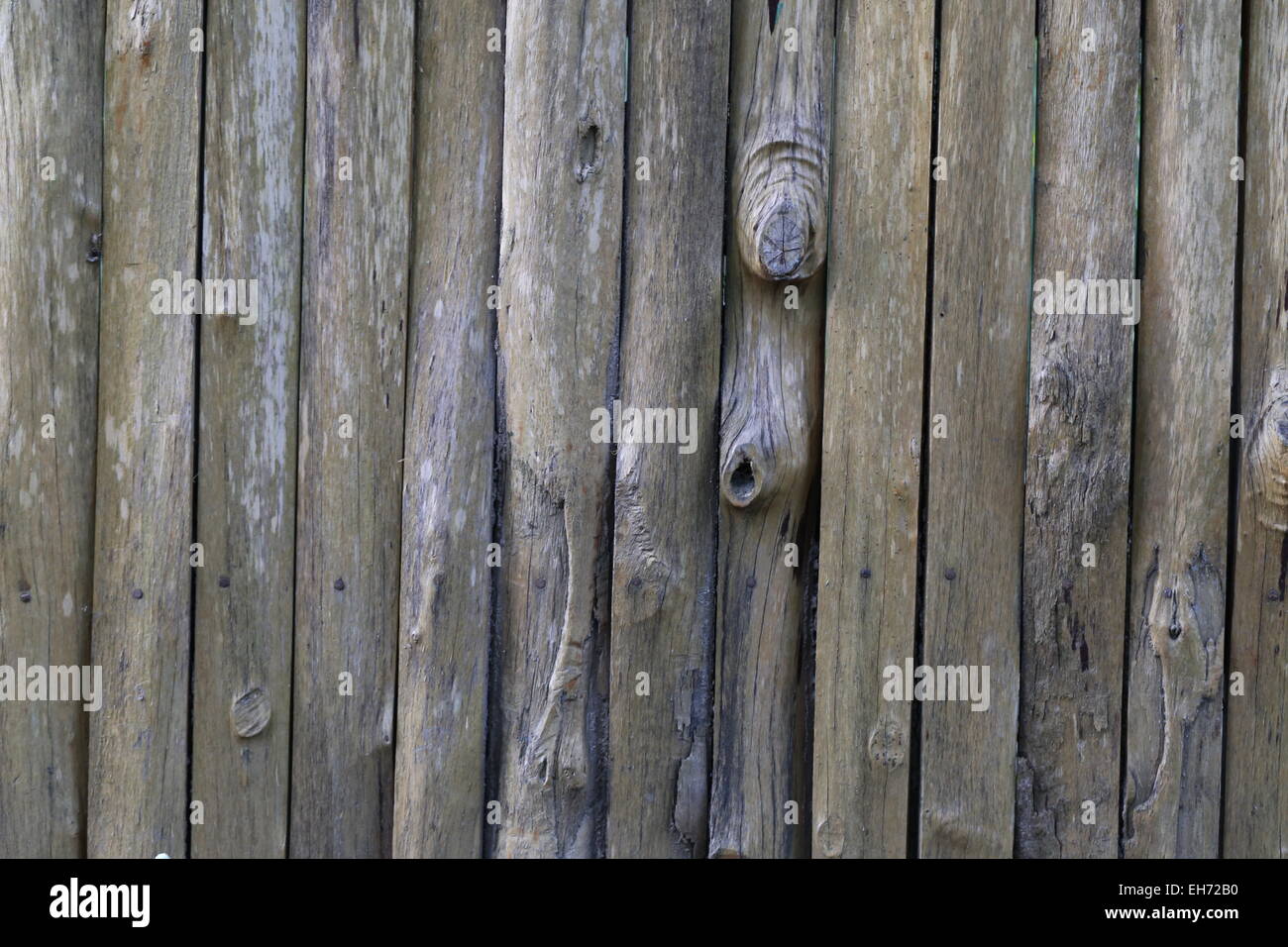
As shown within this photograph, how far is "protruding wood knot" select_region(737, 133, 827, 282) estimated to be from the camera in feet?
9.14

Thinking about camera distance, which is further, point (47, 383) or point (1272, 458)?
point (47, 383)

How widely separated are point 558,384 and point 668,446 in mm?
356

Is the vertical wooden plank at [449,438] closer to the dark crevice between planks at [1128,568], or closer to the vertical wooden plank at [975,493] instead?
the vertical wooden plank at [975,493]

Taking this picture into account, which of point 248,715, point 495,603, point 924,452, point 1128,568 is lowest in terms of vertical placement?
point 248,715

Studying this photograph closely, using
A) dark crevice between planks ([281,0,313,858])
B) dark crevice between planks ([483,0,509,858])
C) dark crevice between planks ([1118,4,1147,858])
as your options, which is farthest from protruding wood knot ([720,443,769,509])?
dark crevice between planks ([281,0,313,858])

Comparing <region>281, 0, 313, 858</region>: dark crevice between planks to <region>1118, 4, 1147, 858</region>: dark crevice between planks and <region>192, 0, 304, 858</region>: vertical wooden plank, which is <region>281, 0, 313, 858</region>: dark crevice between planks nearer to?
<region>192, 0, 304, 858</region>: vertical wooden plank

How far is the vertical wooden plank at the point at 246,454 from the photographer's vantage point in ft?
9.57

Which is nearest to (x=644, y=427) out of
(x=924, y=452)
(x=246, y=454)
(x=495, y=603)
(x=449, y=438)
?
(x=449, y=438)

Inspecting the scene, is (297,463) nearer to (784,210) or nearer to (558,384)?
(558,384)

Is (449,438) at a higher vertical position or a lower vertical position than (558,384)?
lower

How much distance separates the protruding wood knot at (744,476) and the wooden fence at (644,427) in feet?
0.05

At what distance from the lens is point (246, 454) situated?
115 inches

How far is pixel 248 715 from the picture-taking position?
2.91 meters

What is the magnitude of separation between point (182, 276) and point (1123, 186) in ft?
8.75
